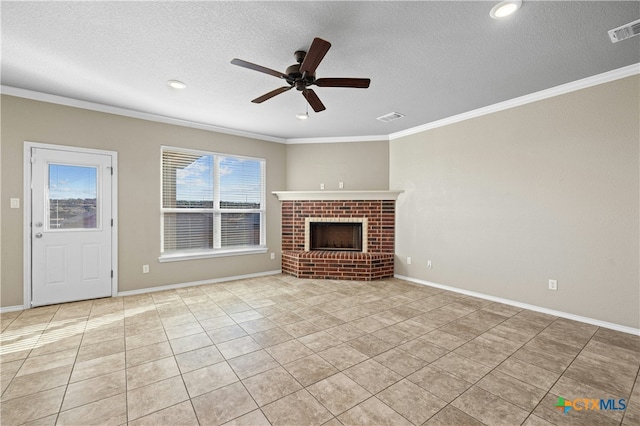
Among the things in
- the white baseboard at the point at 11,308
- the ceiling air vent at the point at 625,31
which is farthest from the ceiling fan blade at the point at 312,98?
the white baseboard at the point at 11,308

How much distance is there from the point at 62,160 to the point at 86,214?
0.72 m

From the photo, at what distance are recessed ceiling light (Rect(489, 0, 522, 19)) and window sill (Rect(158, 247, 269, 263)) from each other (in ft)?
14.7

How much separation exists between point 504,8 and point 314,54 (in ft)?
4.37

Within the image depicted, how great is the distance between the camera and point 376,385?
1945 millimetres

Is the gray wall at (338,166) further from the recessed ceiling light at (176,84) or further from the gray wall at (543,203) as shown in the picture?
the recessed ceiling light at (176,84)

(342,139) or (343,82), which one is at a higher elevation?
(342,139)

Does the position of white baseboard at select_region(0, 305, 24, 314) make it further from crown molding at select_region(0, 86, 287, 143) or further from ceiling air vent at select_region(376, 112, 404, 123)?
ceiling air vent at select_region(376, 112, 404, 123)

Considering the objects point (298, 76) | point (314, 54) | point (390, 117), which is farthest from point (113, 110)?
point (390, 117)

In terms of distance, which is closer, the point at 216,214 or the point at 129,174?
the point at 129,174

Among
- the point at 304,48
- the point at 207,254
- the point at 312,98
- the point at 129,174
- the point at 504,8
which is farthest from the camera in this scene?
the point at 207,254

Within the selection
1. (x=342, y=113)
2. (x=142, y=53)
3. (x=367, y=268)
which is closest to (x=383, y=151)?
(x=342, y=113)

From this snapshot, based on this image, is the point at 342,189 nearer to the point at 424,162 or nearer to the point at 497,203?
the point at 424,162

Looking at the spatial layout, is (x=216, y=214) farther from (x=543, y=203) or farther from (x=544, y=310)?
(x=544, y=310)

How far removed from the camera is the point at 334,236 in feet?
18.4
